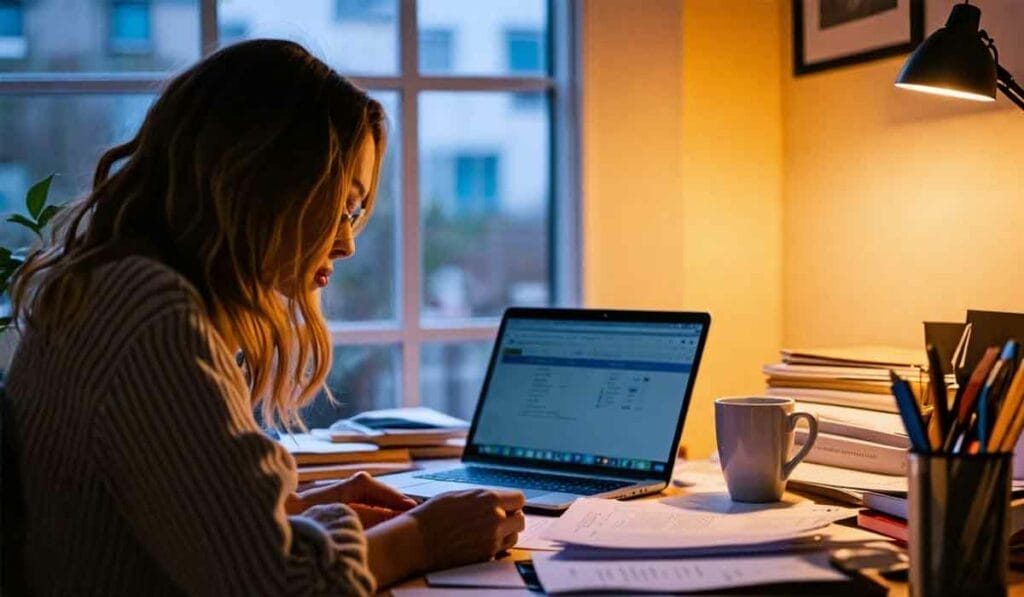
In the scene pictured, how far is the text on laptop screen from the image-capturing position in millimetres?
1684

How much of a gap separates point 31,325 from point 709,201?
1.35m

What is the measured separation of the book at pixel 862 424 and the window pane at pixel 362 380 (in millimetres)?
908

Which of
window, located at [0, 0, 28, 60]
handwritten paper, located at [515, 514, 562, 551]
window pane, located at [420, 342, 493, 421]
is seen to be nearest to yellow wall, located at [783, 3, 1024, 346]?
window pane, located at [420, 342, 493, 421]

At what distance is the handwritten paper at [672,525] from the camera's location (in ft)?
4.20

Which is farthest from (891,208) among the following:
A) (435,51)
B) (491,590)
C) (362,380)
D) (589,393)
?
(491,590)

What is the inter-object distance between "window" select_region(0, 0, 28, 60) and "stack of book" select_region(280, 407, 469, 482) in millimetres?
869

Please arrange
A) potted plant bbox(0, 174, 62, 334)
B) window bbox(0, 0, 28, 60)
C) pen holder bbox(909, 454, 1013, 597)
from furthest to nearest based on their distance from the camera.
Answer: window bbox(0, 0, 28, 60) → potted plant bbox(0, 174, 62, 334) → pen holder bbox(909, 454, 1013, 597)

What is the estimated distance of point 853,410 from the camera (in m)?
1.70

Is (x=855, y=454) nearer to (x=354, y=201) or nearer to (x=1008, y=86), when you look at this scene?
(x=1008, y=86)

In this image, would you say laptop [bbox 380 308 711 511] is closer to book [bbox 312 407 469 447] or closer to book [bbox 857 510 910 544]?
book [bbox 312 407 469 447]

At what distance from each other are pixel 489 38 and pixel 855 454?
116 cm

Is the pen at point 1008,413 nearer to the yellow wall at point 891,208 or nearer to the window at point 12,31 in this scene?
the yellow wall at point 891,208

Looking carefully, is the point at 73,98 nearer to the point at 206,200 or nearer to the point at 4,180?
the point at 4,180

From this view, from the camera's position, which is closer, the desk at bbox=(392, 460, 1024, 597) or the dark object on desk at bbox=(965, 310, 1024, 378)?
the desk at bbox=(392, 460, 1024, 597)
